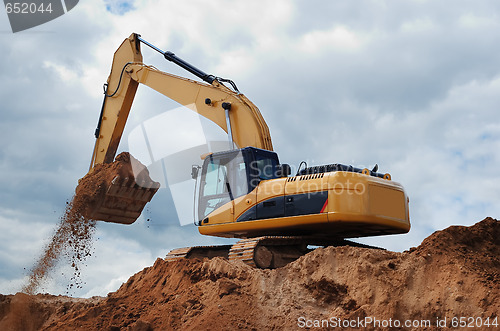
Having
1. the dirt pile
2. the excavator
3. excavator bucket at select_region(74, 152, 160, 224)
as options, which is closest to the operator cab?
the excavator

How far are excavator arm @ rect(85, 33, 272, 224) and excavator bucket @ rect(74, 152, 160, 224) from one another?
2 centimetres

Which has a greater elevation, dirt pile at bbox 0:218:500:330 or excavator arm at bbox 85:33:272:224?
excavator arm at bbox 85:33:272:224

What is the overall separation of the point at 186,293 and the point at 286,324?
1.91m

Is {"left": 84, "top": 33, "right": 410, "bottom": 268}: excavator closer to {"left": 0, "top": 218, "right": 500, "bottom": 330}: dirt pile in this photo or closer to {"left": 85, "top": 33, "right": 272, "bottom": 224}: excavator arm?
{"left": 85, "top": 33, "right": 272, "bottom": 224}: excavator arm

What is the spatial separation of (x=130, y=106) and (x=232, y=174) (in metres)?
4.09

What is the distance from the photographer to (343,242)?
1143 centimetres

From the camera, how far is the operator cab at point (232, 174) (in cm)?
1060

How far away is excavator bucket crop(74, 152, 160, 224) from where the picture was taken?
40.5 ft

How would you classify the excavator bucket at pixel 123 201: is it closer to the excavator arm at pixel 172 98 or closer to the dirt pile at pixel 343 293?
the excavator arm at pixel 172 98

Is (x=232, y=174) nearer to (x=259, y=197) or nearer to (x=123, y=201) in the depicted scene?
(x=259, y=197)

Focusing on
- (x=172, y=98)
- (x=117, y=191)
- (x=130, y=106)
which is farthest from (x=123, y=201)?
(x=172, y=98)

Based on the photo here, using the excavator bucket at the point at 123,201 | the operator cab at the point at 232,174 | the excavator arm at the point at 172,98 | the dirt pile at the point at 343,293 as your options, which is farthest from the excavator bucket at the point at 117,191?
the dirt pile at the point at 343,293

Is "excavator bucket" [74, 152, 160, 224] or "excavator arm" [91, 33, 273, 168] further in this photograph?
"excavator bucket" [74, 152, 160, 224]

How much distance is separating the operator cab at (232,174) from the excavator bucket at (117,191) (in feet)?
6.54
